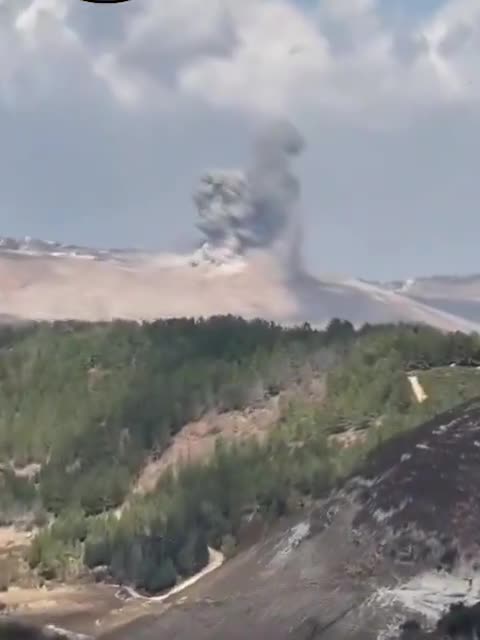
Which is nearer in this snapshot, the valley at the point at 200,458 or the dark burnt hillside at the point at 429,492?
the dark burnt hillside at the point at 429,492

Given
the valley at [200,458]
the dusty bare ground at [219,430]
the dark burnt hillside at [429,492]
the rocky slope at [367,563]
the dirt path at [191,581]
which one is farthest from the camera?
the dusty bare ground at [219,430]

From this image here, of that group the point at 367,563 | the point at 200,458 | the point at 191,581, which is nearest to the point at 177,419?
the point at 200,458

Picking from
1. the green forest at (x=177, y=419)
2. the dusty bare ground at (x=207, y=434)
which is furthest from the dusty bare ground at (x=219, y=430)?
the green forest at (x=177, y=419)

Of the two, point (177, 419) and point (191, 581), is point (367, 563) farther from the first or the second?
point (177, 419)

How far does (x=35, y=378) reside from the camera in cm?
8338

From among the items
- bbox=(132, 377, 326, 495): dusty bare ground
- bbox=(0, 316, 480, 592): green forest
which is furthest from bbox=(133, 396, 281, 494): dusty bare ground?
bbox=(0, 316, 480, 592): green forest

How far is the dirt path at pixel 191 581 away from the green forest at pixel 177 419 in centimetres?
40

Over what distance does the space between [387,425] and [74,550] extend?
13651mm

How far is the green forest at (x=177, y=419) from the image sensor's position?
173 feet

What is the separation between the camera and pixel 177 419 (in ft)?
231

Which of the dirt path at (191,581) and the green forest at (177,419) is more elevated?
the green forest at (177,419)

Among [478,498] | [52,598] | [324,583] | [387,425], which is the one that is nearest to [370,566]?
[324,583]

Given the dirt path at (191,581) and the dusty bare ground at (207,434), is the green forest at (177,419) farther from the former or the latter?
the dusty bare ground at (207,434)

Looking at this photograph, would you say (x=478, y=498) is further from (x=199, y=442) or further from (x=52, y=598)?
(x=199, y=442)
